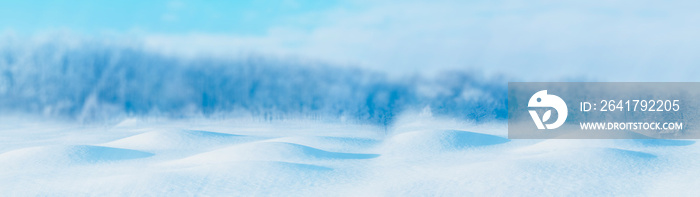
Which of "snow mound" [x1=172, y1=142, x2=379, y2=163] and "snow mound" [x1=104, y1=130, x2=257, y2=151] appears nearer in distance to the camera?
"snow mound" [x1=172, y1=142, x2=379, y2=163]

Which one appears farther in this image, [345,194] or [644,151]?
[644,151]

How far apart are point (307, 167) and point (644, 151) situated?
406 inches

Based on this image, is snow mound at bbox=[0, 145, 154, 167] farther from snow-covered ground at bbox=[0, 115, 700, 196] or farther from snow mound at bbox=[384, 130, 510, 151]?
snow mound at bbox=[384, 130, 510, 151]

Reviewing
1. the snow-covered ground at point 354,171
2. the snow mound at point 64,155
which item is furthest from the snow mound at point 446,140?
the snow mound at point 64,155

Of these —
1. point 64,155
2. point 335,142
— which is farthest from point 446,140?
point 64,155

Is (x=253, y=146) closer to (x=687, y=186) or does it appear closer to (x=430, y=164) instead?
(x=430, y=164)

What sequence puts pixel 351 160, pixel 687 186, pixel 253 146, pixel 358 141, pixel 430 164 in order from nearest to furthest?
pixel 687 186
pixel 430 164
pixel 351 160
pixel 253 146
pixel 358 141

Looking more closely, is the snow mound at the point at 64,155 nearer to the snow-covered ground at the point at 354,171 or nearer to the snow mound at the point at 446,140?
the snow-covered ground at the point at 354,171

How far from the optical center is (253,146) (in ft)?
57.4

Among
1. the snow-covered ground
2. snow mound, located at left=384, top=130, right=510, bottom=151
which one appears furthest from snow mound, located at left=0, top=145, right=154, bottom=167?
snow mound, located at left=384, top=130, right=510, bottom=151

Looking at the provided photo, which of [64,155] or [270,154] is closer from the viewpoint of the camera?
[64,155]

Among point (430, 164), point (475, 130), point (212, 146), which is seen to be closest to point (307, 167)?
point (430, 164)

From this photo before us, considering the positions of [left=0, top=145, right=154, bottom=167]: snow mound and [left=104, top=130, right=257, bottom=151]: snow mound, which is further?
[left=104, top=130, right=257, bottom=151]: snow mound

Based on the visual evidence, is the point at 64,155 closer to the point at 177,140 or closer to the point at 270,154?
the point at 177,140
